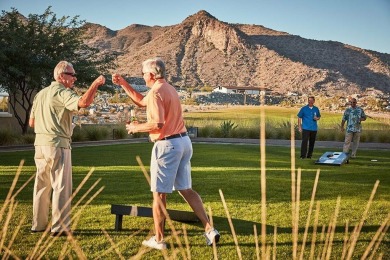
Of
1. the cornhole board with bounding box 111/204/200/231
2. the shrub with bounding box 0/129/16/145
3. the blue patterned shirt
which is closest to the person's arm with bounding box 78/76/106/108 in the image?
the cornhole board with bounding box 111/204/200/231

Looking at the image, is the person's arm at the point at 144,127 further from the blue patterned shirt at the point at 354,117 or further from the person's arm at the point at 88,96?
the blue patterned shirt at the point at 354,117

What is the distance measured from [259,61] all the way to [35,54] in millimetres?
86905

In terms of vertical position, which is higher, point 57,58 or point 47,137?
point 57,58

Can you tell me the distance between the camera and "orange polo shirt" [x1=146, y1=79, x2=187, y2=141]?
15.9ft

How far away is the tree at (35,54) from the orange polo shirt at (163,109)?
1792 centimetres

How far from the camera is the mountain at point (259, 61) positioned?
323ft

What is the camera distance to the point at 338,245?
5574 millimetres

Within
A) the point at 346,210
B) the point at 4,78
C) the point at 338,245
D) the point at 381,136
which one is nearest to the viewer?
the point at 338,245

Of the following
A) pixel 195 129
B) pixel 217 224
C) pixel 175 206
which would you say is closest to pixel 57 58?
pixel 195 129

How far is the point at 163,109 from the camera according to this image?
489cm

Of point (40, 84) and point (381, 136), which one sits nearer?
point (40, 84)

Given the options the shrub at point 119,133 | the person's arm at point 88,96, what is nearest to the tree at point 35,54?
the shrub at point 119,133

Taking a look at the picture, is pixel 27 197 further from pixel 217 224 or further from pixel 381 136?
pixel 381 136

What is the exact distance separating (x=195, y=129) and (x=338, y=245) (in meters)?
22.2
